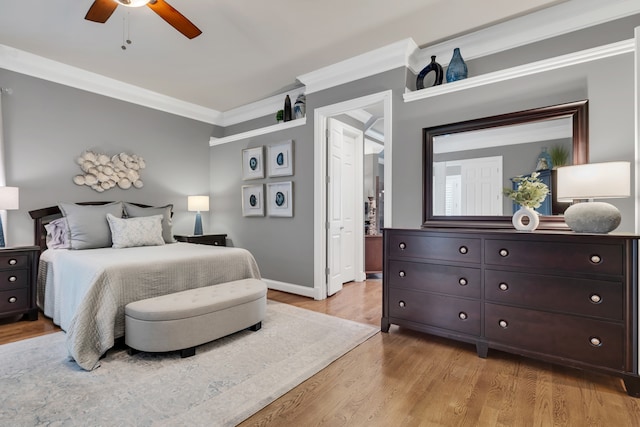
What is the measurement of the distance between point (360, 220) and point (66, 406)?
3.93 m

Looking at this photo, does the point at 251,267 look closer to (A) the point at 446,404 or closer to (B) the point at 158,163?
(A) the point at 446,404

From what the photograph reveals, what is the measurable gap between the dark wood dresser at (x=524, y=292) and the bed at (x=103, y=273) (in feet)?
5.32

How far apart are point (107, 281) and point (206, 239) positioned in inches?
96.1

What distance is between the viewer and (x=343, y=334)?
2752 millimetres

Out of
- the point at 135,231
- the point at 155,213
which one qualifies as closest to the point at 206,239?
the point at 155,213

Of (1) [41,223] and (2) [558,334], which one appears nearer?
(2) [558,334]

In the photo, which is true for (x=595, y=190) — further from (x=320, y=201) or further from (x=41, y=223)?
(x=41, y=223)

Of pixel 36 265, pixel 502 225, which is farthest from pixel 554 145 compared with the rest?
pixel 36 265

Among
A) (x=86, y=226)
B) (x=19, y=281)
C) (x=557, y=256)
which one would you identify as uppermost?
(x=86, y=226)

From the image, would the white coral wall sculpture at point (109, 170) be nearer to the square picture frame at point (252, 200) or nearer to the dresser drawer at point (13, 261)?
the dresser drawer at point (13, 261)

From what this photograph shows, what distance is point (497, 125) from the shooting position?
2717 millimetres

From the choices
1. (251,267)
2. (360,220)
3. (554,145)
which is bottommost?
(251,267)

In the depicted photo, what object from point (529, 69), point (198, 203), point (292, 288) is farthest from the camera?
point (198, 203)

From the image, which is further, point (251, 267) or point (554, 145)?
point (251, 267)
